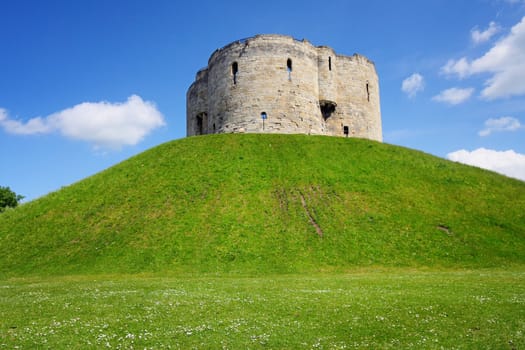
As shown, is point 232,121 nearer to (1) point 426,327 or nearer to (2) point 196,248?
(2) point 196,248

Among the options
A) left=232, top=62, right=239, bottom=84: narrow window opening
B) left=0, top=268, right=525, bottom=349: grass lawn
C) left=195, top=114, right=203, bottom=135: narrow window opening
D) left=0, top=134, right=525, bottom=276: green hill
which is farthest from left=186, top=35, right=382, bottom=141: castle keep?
left=0, top=268, right=525, bottom=349: grass lawn

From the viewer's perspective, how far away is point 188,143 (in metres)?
38.7

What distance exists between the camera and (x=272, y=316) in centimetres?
1135

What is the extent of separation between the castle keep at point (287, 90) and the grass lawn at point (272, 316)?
29574 millimetres

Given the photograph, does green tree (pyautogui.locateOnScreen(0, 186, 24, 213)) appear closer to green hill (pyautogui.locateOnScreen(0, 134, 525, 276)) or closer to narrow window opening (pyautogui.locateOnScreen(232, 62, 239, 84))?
green hill (pyautogui.locateOnScreen(0, 134, 525, 276))

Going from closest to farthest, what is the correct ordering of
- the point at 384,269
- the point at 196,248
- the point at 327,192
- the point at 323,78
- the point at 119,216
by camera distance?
1. the point at 384,269
2. the point at 196,248
3. the point at 119,216
4. the point at 327,192
5. the point at 323,78

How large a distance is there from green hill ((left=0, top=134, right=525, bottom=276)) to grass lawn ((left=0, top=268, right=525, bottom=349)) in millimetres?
6656

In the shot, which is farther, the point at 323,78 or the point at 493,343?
the point at 323,78

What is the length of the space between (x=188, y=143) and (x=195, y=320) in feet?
95.8

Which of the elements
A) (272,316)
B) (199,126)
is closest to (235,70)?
(199,126)

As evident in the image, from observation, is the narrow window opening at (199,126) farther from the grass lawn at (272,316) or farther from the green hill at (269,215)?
the grass lawn at (272,316)

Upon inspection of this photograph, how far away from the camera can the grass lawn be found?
934cm

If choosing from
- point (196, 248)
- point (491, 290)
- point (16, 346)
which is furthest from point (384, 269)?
point (16, 346)

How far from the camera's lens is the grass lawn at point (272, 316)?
30.7 feet
